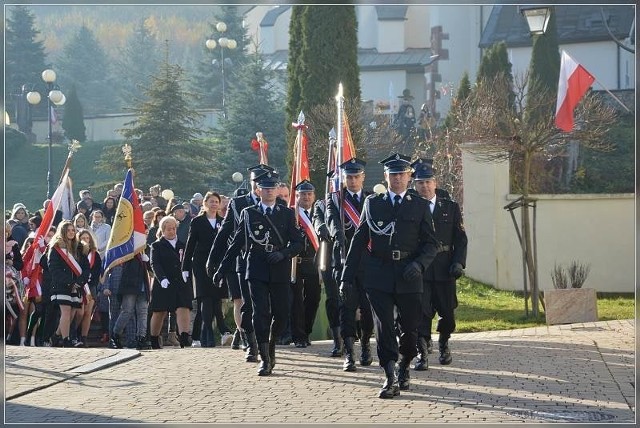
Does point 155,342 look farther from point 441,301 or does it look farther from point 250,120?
point 250,120

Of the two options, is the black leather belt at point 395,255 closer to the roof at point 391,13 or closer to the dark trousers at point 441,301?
the dark trousers at point 441,301

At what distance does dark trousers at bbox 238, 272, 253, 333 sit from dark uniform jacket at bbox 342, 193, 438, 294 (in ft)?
6.65

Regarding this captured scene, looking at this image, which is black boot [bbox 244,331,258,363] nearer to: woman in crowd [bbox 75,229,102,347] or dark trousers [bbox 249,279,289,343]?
dark trousers [bbox 249,279,289,343]

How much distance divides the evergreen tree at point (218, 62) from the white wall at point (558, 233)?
35561mm

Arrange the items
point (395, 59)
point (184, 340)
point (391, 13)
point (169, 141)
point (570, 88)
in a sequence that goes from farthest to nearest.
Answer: point (395, 59) < point (391, 13) < point (169, 141) < point (570, 88) < point (184, 340)

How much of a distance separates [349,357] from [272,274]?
3.56 ft

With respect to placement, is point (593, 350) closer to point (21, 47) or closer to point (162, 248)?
point (162, 248)

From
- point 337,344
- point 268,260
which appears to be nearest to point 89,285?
point 337,344

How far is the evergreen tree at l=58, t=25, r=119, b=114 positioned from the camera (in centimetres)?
6800

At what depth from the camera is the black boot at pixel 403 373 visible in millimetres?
11430

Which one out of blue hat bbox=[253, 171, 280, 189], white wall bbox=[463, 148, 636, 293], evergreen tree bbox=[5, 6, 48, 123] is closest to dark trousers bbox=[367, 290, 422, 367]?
blue hat bbox=[253, 171, 280, 189]

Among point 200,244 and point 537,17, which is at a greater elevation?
point 537,17

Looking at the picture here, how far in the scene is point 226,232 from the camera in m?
14.4

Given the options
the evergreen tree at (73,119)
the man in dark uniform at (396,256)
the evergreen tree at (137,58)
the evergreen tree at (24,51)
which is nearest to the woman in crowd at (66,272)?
the man in dark uniform at (396,256)
